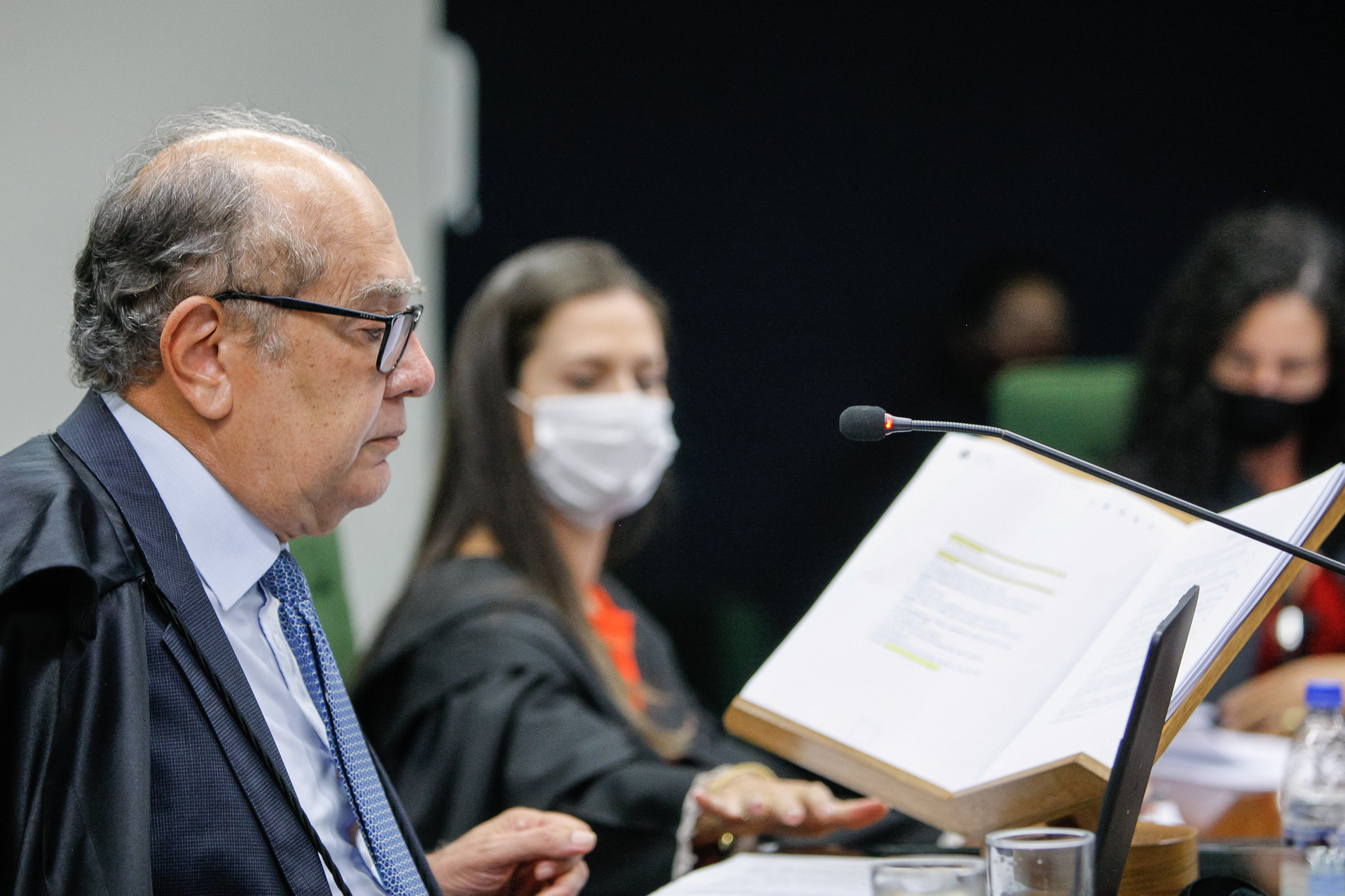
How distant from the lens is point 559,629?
1.80 metres

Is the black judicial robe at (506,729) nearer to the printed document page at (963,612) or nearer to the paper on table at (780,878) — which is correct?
the paper on table at (780,878)

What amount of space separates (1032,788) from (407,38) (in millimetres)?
2581

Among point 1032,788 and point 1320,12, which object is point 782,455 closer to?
point 1320,12

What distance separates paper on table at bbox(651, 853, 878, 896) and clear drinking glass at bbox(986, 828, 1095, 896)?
220 millimetres

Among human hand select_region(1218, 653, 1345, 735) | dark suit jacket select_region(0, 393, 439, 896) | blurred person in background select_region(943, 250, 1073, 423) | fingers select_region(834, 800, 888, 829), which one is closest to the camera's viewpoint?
dark suit jacket select_region(0, 393, 439, 896)

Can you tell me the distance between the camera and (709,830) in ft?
4.36

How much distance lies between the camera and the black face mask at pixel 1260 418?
92.0 inches

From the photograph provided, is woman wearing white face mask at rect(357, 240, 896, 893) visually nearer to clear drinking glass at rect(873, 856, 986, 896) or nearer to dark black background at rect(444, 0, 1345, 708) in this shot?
clear drinking glass at rect(873, 856, 986, 896)

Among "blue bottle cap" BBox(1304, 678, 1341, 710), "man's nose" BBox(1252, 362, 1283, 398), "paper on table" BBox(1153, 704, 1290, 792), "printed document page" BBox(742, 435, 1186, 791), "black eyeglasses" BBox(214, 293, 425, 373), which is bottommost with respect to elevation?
"paper on table" BBox(1153, 704, 1290, 792)

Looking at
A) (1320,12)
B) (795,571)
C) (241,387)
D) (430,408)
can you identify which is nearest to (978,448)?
(241,387)

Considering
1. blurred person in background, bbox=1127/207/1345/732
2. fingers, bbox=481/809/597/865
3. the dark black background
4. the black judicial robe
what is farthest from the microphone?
the dark black background

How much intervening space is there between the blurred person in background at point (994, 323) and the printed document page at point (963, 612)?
277 cm

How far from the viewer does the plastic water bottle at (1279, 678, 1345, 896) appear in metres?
1.07

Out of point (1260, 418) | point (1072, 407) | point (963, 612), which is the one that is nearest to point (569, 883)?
point (963, 612)
